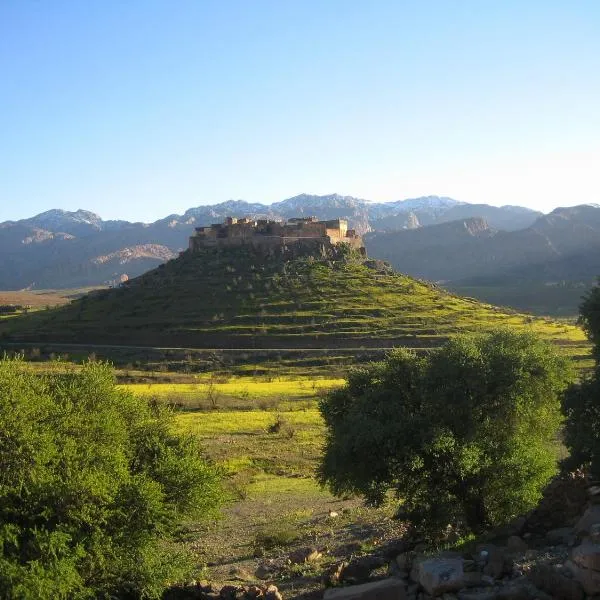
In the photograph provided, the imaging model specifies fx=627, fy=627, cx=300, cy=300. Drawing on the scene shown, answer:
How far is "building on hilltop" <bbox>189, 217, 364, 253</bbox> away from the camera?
418ft

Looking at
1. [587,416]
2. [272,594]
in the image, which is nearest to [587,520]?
[587,416]

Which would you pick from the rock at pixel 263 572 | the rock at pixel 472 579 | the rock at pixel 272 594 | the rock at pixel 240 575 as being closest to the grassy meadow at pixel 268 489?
the rock at pixel 240 575

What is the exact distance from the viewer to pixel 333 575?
68.4ft

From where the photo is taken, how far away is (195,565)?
2609 cm

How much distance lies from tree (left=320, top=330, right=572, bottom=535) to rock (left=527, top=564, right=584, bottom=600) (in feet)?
22.4

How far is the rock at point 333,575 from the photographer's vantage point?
813 inches

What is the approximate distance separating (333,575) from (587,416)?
33.5 feet

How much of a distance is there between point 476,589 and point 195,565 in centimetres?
1419

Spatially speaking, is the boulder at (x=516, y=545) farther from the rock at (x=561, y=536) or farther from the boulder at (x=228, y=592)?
the boulder at (x=228, y=592)

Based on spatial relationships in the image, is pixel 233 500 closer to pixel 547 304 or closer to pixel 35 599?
pixel 35 599

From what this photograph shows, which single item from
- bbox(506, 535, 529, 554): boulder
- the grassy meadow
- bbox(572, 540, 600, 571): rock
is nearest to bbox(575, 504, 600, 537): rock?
bbox(506, 535, 529, 554): boulder

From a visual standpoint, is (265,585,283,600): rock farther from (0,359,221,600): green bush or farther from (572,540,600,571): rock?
(572,540,600,571): rock

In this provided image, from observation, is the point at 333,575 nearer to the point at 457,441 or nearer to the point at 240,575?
the point at 240,575

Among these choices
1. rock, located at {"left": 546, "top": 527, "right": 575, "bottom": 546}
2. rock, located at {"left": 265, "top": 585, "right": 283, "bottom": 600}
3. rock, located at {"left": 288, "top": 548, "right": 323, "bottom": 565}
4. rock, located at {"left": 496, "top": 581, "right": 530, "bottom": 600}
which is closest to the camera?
rock, located at {"left": 496, "top": 581, "right": 530, "bottom": 600}
